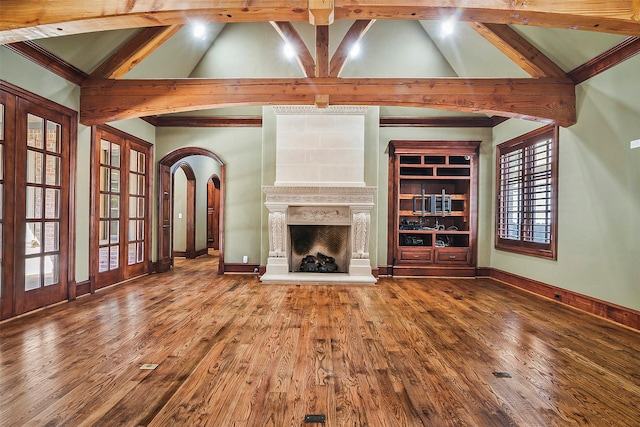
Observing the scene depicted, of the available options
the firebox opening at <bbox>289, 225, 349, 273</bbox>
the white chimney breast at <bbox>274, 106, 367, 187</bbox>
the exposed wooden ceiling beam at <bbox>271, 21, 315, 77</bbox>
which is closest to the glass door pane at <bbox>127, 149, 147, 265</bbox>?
the white chimney breast at <bbox>274, 106, 367, 187</bbox>

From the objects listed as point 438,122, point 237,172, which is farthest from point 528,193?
point 237,172

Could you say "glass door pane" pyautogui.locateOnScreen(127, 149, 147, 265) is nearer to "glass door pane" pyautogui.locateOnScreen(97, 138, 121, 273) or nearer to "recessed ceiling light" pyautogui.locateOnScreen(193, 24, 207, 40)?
"glass door pane" pyautogui.locateOnScreen(97, 138, 121, 273)

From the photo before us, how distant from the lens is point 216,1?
7.35 ft

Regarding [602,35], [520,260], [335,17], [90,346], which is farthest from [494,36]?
[90,346]

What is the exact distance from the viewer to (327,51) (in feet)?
12.9

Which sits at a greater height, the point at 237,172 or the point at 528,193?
the point at 237,172

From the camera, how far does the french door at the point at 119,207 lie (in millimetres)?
4613

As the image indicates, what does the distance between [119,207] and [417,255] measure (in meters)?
5.17

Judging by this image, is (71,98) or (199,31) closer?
(71,98)

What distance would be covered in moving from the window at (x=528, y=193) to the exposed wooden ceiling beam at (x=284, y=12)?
97.2 inches

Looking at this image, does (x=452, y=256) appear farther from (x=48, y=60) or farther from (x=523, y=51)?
(x=48, y=60)

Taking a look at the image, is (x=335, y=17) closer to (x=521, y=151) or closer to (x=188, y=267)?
(x=521, y=151)

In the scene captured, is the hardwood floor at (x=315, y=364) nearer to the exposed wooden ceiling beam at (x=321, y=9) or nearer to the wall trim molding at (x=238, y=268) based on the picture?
the wall trim molding at (x=238, y=268)

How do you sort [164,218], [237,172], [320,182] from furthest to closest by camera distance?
[164,218]
[237,172]
[320,182]
